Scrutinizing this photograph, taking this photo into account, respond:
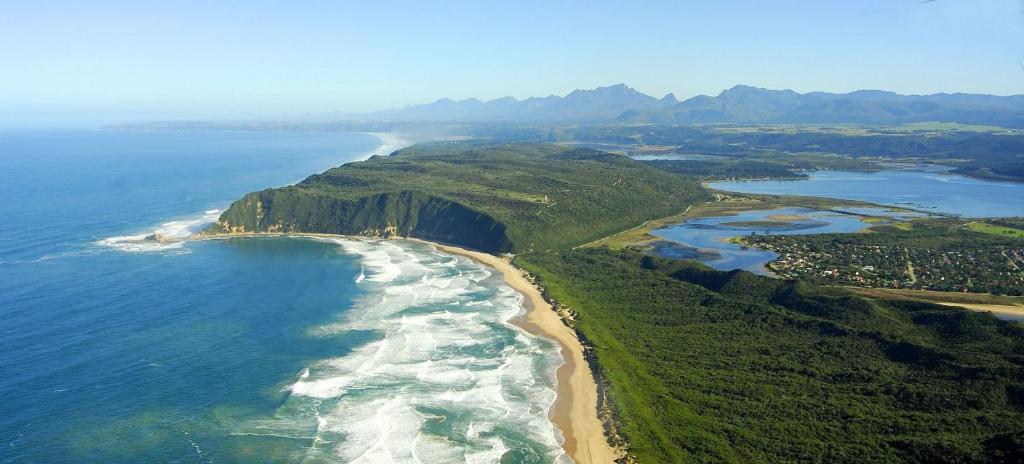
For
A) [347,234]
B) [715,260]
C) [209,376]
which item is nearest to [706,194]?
[715,260]

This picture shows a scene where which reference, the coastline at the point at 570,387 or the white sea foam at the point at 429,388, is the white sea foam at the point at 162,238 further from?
the coastline at the point at 570,387

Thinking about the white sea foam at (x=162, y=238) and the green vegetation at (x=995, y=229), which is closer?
the white sea foam at (x=162, y=238)

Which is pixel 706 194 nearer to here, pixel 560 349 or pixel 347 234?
pixel 347 234

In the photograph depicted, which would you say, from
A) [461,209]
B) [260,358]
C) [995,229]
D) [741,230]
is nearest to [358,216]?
[461,209]

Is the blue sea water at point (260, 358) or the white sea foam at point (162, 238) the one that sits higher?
the white sea foam at point (162, 238)

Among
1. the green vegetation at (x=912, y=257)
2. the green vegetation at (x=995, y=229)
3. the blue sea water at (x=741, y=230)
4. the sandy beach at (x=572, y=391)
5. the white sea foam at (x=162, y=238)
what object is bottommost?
the sandy beach at (x=572, y=391)

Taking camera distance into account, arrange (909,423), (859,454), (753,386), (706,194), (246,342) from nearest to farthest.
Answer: (859,454) → (909,423) → (753,386) → (246,342) → (706,194)

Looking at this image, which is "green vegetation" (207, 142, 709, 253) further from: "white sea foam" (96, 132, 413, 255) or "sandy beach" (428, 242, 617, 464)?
"sandy beach" (428, 242, 617, 464)

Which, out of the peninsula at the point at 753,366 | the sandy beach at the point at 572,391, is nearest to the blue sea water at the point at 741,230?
the peninsula at the point at 753,366
